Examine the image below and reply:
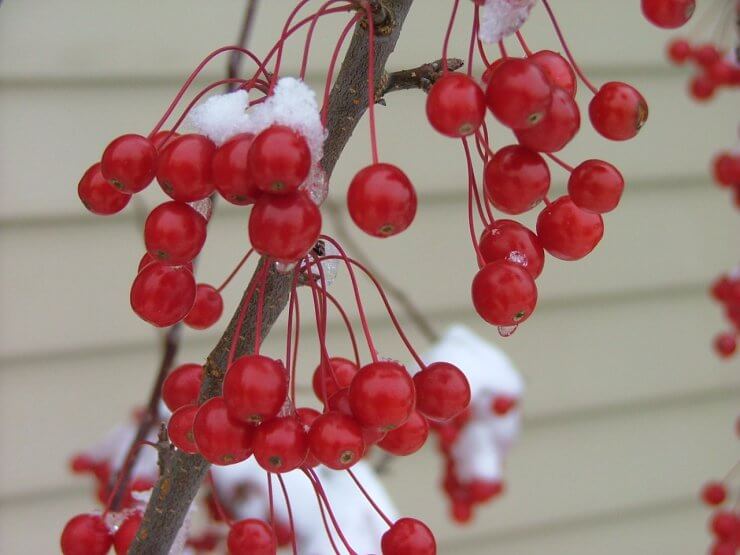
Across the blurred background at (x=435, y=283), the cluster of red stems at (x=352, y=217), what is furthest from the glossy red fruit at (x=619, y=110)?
the blurred background at (x=435, y=283)

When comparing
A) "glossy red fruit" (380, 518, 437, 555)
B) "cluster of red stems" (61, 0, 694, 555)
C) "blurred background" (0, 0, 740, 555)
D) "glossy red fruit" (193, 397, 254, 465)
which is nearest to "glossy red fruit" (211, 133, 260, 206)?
"cluster of red stems" (61, 0, 694, 555)

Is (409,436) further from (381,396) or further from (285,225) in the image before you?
(285,225)

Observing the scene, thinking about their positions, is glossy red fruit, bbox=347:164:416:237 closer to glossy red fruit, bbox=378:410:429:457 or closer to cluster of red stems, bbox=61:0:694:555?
cluster of red stems, bbox=61:0:694:555

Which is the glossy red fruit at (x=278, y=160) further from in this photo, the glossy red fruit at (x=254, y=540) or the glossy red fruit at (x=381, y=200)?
the glossy red fruit at (x=254, y=540)

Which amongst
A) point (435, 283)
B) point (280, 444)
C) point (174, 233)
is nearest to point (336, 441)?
point (280, 444)

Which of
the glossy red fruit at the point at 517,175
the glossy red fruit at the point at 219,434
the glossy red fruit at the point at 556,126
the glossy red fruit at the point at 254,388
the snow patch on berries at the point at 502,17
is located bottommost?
the glossy red fruit at the point at 219,434

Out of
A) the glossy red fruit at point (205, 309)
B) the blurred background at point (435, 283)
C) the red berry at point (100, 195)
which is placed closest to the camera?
the red berry at point (100, 195)

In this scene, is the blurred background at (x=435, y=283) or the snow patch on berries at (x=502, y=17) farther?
the blurred background at (x=435, y=283)
